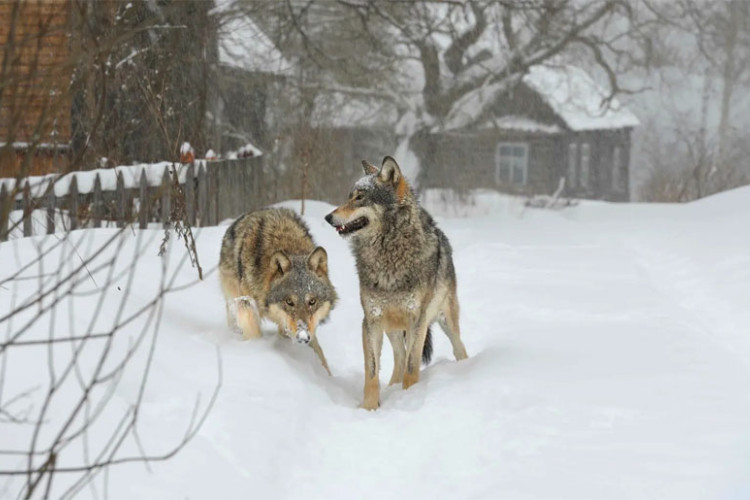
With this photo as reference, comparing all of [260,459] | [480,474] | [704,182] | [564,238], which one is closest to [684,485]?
[480,474]

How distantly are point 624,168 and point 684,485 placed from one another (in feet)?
172

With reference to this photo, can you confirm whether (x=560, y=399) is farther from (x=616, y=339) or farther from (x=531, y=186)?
(x=531, y=186)

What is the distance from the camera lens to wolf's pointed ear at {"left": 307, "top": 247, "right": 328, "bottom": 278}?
763cm

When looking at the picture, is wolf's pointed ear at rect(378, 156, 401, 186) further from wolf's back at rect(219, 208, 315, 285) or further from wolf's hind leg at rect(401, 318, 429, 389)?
wolf's back at rect(219, 208, 315, 285)

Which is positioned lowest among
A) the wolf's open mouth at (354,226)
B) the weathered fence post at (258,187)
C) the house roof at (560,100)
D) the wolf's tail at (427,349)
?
the wolf's tail at (427,349)

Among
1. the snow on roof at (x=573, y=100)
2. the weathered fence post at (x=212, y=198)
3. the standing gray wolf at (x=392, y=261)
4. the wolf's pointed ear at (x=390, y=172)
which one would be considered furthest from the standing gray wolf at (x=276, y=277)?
the snow on roof at (x=573, y=100)

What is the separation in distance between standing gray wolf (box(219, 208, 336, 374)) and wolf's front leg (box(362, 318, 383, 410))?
45 cm

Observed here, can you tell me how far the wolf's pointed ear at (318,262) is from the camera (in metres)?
7.63

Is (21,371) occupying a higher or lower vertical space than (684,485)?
higher

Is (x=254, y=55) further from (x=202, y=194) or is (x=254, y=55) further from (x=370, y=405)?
(x=370, y=405)

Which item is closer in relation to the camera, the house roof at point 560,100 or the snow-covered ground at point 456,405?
the snow-covered ground at point 456,405

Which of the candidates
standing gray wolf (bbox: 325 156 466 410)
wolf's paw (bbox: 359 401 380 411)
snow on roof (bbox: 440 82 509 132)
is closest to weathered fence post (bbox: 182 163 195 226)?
standing gray wolf (bbox: 325 156 466 410)

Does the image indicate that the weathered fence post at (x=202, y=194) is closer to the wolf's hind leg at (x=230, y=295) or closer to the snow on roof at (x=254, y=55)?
the wolf's hind leg at (x=230, y=295)

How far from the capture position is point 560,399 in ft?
21.3
